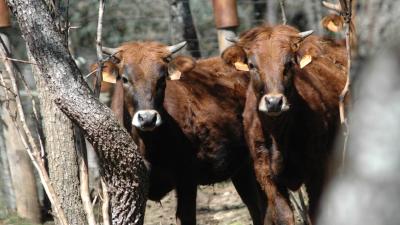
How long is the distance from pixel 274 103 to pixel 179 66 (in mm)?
1537

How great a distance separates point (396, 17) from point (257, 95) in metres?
4.93

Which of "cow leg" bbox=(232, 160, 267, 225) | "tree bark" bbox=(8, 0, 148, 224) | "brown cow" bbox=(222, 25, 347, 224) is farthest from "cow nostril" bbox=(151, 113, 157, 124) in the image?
"tree bark" bbox=(8, 0, 148, 224)

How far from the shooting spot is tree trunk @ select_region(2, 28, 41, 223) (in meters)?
8.88

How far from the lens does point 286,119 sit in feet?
21.1

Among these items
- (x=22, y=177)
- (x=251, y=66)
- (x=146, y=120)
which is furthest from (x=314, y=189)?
(x=22, y=177)

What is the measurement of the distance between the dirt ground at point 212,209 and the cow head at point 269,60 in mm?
2130

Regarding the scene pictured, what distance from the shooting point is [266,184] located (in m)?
6.59

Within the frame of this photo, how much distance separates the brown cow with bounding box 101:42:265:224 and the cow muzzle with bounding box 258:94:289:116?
3.27ft

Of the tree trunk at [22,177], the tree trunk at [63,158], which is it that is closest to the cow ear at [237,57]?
the tree trunk at [63,158]

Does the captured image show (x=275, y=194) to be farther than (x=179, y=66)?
No

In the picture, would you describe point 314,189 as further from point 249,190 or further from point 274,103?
point 249,190

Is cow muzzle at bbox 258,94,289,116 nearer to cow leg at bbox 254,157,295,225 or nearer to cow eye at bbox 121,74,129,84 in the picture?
cow leg at bbox 254,157,295,225

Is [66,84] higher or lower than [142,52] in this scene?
higher

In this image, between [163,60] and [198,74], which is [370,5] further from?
[198,74]
